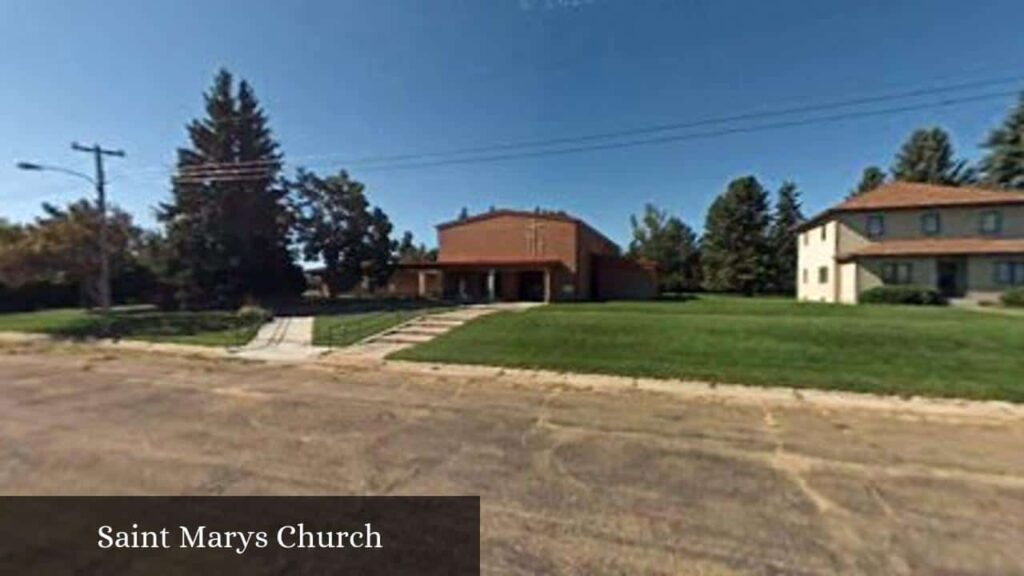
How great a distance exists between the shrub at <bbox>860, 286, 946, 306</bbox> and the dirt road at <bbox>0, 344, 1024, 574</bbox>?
2172 centimetres

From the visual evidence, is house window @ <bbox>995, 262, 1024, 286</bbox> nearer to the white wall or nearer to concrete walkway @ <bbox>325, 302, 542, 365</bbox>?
the white wall

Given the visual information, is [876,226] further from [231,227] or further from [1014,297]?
[231,227]

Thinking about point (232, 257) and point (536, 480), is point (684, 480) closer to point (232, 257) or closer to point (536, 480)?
point (536, 480)

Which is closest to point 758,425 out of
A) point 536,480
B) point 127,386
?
point 536,480

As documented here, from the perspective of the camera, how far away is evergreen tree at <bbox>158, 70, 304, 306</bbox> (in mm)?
32438

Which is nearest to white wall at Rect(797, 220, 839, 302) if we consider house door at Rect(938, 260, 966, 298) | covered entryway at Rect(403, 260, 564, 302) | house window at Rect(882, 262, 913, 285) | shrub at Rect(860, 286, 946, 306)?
house window at Rect(882, 262, 913, 285)

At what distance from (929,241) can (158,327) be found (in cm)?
3724

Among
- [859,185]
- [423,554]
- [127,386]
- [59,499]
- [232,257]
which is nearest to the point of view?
[423,554]

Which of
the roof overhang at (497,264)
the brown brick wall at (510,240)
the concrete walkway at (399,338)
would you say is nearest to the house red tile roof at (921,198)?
the brown brick wall at (510,240)

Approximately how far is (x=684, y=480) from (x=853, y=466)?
2.13 m

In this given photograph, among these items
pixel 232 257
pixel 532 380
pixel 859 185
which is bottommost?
pixel 532 380

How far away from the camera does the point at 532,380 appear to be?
11.8 metres

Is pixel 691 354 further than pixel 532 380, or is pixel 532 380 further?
pixel 691 354

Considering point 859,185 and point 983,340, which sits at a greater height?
point 859,185
